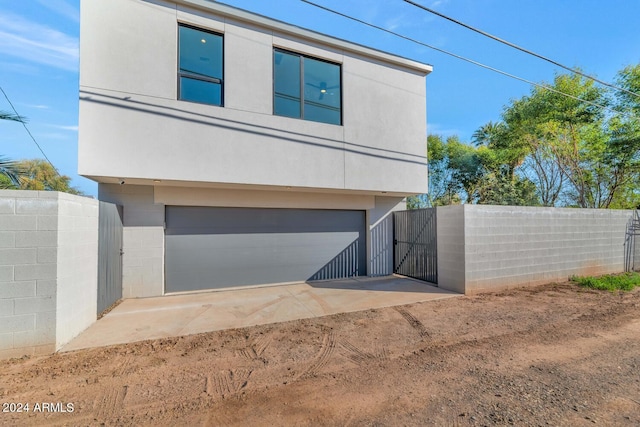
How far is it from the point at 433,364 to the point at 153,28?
7.66m

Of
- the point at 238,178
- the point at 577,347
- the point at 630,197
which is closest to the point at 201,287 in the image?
the point at 238,178

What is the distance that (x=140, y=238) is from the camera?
19.7 ft

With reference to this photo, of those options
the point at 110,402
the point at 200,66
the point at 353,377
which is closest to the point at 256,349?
the point at 353,377

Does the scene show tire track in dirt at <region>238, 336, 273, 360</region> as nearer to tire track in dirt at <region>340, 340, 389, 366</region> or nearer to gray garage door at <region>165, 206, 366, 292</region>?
tire track in dirt at <region>340, 340, 389, 366</region>

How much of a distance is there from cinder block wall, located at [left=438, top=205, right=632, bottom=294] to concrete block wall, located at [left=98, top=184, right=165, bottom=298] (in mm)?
6915

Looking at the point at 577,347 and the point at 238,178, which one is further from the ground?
the point at 238,178

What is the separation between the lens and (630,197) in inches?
553

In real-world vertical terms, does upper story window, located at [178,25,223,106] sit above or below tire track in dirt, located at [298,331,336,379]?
above

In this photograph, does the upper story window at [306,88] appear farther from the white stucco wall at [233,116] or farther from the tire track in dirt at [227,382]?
the tire track in dirt at [227,382]

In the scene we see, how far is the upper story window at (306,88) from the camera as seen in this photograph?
6.48 metres

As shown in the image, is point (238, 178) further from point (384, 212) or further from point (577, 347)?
point (577, 347)

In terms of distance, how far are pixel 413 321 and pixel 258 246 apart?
14.1 ft

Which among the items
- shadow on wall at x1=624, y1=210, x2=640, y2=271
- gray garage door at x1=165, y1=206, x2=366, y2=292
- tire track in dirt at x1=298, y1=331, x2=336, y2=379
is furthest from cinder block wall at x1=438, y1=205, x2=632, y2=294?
tire track in dirt at x1=298, y1=331, x2=336, y2=379

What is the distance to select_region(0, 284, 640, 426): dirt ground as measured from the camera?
7.37ft
